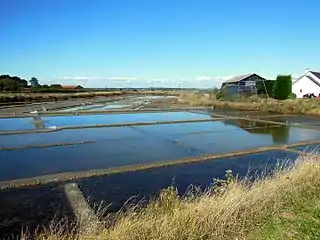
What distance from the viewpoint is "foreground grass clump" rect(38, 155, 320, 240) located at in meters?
3.01

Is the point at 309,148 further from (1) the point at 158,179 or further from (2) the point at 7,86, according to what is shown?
(2) the point at 7,86

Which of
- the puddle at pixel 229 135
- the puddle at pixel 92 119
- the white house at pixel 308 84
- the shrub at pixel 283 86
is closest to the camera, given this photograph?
the puddle at pixel 229 135

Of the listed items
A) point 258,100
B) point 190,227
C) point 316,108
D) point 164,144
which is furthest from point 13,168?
point 258,100

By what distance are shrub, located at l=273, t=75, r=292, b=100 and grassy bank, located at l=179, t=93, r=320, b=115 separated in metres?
2.35

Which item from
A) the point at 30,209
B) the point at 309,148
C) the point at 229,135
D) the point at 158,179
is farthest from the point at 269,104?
the point at 30,209

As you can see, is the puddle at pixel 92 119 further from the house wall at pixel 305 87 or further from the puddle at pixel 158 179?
the house wall at pixel 305 87

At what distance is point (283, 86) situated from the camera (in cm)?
2778

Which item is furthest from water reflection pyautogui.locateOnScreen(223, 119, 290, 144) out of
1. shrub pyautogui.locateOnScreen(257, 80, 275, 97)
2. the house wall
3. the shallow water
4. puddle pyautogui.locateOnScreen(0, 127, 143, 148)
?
the house wall

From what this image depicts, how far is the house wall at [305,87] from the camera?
103ft

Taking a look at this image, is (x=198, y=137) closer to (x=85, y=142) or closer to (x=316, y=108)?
(x=85, y=142)

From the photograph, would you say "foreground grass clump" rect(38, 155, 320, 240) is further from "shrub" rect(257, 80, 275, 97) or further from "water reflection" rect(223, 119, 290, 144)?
"shrub" rect(257, 80, 275, 97)

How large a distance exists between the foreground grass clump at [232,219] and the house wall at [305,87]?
3020cm

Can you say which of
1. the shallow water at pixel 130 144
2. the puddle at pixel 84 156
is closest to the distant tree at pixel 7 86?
the shallow water at pixel 130 144

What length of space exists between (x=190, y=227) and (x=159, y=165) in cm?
440
